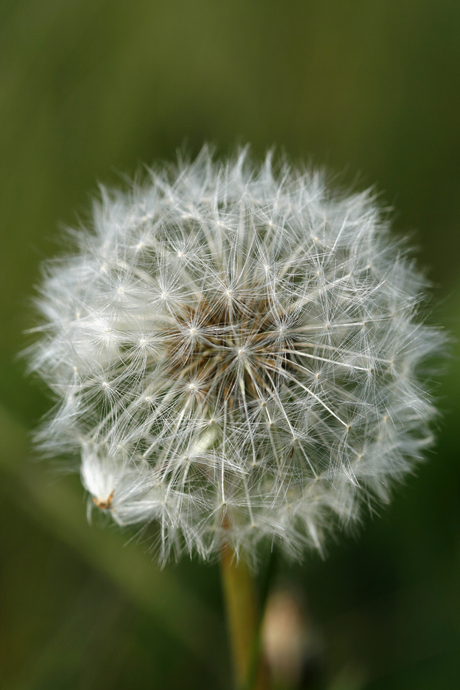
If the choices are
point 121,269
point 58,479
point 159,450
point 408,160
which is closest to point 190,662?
point 58,479

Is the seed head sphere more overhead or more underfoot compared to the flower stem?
more overhead

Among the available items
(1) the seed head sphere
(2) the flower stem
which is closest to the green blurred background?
(2) the flower stem

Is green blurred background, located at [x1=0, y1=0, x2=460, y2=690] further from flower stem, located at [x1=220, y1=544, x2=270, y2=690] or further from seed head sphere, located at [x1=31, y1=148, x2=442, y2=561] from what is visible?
seed head sphere, located at [x1=31, y1=148, x2=442, y2=561]

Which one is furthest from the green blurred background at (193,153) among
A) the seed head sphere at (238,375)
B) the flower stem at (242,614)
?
the seed head sphere at (238,375)

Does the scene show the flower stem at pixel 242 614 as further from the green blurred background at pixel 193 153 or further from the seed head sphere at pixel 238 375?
the green blurred background at pixel 193 153

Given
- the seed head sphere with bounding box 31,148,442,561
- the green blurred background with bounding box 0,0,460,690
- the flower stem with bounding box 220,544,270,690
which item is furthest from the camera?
the green blurred background with bounding box 0,0,460,690

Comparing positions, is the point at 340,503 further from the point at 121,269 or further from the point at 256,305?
the point at 121,269
